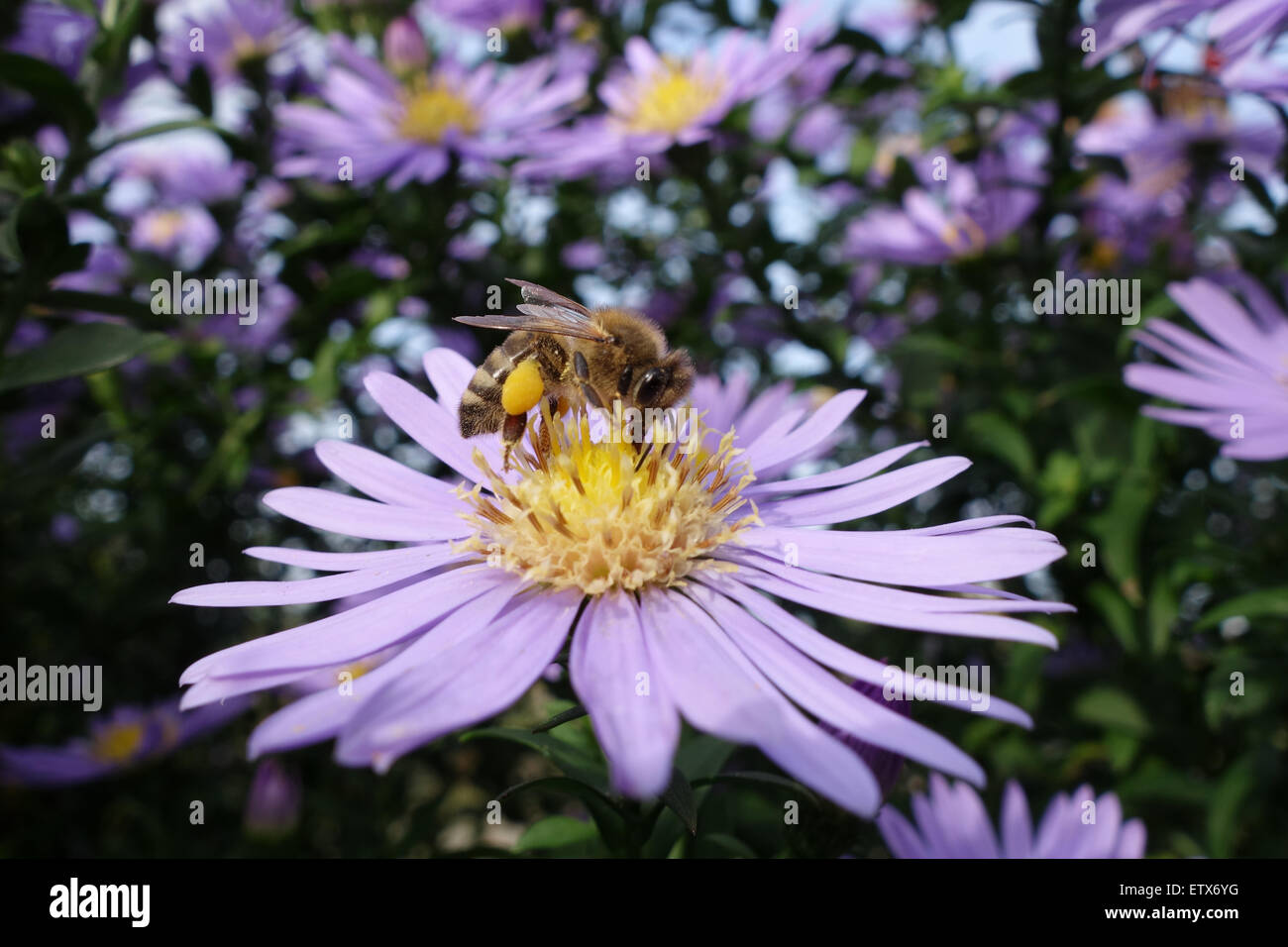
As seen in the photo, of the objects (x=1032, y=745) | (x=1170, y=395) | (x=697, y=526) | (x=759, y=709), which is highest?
(x=1170, y=395)

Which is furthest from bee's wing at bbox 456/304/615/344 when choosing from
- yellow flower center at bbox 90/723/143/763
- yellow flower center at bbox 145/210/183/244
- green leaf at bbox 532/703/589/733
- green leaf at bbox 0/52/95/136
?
yellow flower center at bbox 145/210/183/244

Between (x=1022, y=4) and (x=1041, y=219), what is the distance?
0.60m

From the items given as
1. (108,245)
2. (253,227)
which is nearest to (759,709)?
(253,227)

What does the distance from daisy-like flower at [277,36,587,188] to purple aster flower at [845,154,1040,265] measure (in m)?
1.19

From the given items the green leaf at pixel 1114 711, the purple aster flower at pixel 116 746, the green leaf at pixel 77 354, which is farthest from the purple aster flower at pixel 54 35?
the green leaf at pixel 1114 711

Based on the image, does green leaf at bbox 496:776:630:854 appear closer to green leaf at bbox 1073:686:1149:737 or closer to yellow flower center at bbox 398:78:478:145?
green leaf at bbox 1073:686:1149:737

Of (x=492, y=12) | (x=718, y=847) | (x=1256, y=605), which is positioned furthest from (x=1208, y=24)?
(x=492, y=12)

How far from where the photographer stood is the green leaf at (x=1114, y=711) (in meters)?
2.37

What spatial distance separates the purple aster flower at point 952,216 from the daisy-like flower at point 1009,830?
5.38ft

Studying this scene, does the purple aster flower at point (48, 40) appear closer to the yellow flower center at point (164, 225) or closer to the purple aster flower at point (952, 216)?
the yellow flower center at point (164, 225)

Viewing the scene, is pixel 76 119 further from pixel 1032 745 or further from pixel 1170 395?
pixel 1032 745

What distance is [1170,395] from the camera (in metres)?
1.97

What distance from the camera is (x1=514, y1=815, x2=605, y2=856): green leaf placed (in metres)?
1.41

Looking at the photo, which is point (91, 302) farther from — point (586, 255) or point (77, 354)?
point (586, 255)
